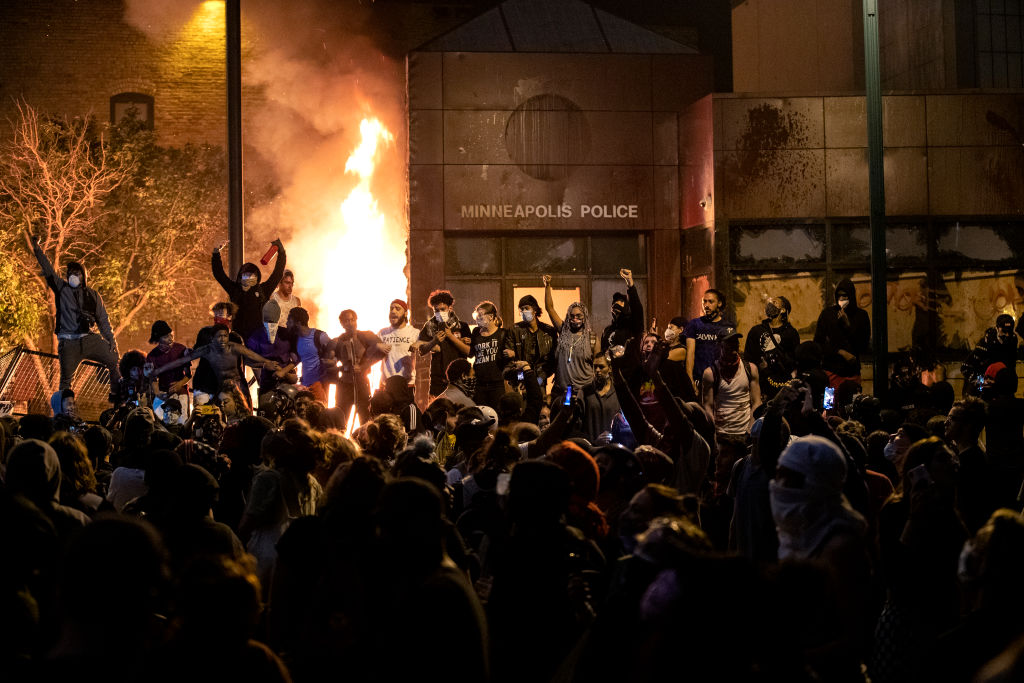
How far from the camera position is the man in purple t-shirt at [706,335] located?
13663 millimetres

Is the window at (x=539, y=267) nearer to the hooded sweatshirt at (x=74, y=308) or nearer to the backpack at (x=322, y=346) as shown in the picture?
the backpack at (x=322, y=346)

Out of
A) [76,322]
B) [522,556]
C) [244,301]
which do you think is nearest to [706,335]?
[244,301]

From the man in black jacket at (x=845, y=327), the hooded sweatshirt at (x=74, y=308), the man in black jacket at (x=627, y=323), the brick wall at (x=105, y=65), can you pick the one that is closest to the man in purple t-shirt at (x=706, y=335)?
the man in black jacket at (x=627, y=323)

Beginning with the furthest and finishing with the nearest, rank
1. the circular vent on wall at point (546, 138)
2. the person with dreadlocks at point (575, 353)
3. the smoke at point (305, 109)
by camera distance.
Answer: the smoke at point (305, 109) < the circular vent on wall at point (546, 138) < the person with dreadlocks at point (575, 353)

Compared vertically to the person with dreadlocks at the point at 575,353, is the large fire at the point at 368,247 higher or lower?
higher

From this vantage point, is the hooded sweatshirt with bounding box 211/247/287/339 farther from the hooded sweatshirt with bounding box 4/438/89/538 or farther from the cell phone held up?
the hooded sweatshirt with bounding box 4/438/89/538

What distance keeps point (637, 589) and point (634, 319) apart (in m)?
9.42

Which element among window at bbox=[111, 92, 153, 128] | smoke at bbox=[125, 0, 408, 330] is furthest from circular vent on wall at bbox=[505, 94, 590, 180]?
window at bbox=[111, 92, 153, 128]

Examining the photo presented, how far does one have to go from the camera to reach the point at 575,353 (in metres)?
13.6

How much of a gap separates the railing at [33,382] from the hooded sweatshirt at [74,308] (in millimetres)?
1374

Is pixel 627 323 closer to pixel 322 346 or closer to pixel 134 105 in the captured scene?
pixel 322 346

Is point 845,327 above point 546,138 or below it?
below

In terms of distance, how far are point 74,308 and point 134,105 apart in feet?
67.7

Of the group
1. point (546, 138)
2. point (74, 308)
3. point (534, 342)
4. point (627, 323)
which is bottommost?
point (534, 342)
